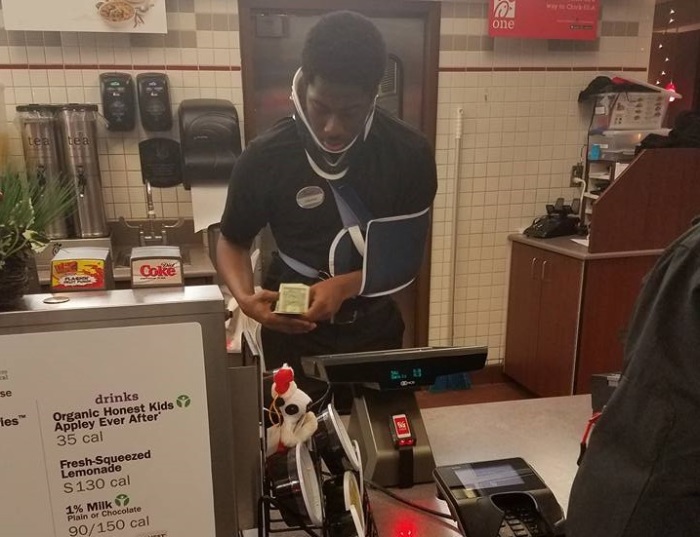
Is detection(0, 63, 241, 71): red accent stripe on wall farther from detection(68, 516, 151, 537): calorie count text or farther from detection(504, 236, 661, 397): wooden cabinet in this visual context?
detection(68, 516, 151, 537): calorie count text

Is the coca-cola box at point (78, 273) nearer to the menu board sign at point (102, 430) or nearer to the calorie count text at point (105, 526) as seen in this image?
the menu board sign at point (102, 430)

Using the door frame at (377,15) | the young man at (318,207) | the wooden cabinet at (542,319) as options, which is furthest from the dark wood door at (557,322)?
the young man at (318,207)

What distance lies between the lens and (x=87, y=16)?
2600 mm

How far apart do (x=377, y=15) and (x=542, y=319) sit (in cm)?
181

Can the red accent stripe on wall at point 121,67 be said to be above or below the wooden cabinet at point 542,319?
above

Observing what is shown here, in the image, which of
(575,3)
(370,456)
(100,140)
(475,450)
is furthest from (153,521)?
(575,3)

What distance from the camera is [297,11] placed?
9.40ft

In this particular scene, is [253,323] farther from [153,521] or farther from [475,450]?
[153,521]

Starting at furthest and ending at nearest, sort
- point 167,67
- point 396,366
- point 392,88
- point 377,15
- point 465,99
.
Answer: point 465,99 → point 392,88 → point 377,15 → point 167,67 → point 396,366

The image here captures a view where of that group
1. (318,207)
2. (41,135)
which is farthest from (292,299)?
(41,135)

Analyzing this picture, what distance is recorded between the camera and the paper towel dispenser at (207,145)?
2635 mm

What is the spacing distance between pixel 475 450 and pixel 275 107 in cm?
215

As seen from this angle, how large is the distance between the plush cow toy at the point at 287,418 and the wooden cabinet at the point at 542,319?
2.38m

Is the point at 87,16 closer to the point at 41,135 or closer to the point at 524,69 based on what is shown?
the point at 41,135
